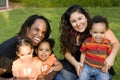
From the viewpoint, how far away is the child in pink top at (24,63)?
4207mm

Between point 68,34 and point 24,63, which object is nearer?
point 24,63

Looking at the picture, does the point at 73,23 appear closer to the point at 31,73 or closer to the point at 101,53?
the point at 101,53

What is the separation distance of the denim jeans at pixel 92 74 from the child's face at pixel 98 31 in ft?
1.25

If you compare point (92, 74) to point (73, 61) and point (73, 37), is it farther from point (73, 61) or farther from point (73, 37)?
point (73, 37)

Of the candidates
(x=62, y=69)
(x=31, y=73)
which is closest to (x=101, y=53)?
(x=62, y=69)

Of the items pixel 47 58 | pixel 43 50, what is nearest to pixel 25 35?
pixel 43 50

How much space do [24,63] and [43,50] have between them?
0.42m

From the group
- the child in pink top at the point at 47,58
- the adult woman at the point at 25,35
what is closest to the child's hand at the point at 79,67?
the child in pink top at the point at 47,58

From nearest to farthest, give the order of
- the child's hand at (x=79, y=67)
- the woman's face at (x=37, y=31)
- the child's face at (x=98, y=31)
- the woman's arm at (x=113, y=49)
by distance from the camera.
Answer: the woman's face at (x=37, y=31), the child's face at (x=98, y=31), the woman's arm at (x=113, y=49), the child's hand at (x=79, y=67)

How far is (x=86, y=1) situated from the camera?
49.8 ft

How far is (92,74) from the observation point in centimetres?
470

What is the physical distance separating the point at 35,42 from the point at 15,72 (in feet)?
1.47

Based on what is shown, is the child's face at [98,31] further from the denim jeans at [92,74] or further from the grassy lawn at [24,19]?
the grassy lawn at [24,19]

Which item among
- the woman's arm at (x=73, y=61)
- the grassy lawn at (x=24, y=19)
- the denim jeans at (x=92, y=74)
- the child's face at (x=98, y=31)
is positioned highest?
the child's face at (x=98, y=31)
